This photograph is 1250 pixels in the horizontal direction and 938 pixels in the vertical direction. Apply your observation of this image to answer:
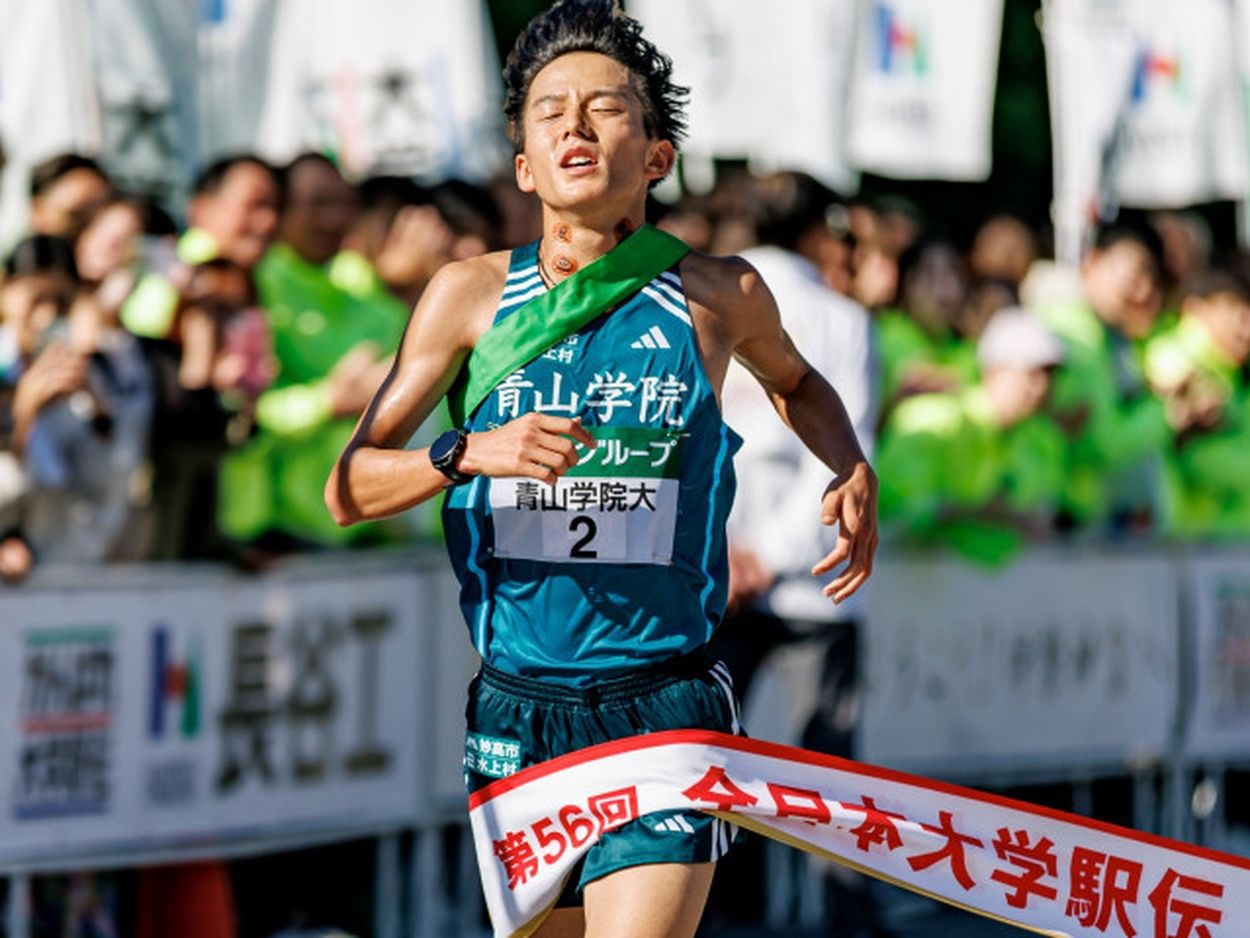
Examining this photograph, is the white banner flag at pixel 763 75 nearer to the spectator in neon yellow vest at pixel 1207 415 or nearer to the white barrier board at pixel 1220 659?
the spectator in neon yellow vest at pixel 1207 415

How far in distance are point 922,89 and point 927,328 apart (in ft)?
7.37

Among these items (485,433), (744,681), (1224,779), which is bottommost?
(1224,779)

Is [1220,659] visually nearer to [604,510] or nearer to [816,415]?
[816,415]

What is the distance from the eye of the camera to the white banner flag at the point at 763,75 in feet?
36.5

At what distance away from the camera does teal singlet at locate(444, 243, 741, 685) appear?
4508 mm

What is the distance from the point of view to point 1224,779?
1063 centimetres

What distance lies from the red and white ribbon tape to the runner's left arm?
37 centimetres

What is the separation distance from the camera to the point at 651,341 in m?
4.55

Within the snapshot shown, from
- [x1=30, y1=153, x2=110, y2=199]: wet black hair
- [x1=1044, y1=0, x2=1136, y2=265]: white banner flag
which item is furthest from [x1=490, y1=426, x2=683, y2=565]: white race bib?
[x1=1044, y1=0, x2=1136, y2=265]: white banner flag

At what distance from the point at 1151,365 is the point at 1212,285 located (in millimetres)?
548

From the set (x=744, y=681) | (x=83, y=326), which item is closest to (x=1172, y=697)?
(x=744, y=681)

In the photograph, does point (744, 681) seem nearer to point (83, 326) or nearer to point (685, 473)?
point (83, 326)

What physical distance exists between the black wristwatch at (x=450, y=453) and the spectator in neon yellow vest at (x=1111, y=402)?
5.66 m

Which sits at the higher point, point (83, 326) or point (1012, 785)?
point (83, 326)
